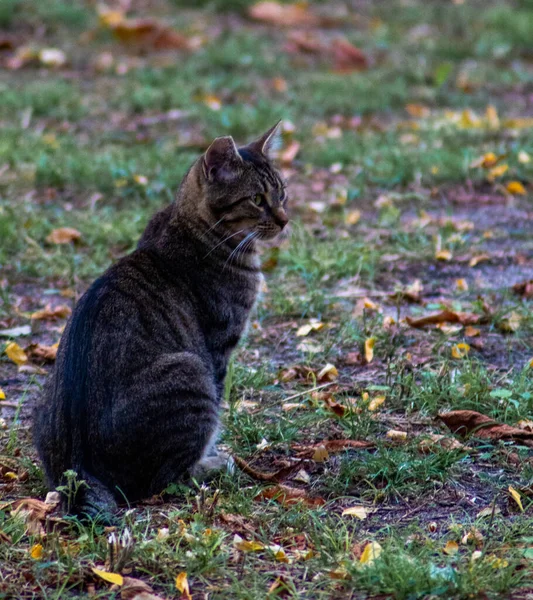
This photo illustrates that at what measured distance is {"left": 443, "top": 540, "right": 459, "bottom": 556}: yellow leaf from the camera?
118 inches

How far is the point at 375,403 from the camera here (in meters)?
4.12

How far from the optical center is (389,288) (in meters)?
5.40

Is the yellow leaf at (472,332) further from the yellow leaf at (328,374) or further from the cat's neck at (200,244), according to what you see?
the cat's neck at (200,244)

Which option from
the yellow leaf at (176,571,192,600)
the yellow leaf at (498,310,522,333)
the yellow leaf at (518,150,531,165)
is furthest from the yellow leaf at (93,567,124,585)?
the yellow leaf at (518,150,531,165)

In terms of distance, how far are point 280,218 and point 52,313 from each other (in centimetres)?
149

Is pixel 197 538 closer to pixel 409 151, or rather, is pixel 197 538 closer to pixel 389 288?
pixel 389 288

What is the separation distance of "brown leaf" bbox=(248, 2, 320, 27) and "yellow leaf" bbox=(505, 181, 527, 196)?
4.70 metres

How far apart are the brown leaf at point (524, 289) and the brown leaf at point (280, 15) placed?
6.12 metres

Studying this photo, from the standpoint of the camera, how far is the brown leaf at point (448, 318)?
4.86 m


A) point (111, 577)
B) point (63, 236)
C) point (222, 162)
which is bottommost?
point (63, 236)

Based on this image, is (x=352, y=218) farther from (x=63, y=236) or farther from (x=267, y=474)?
(x=267, y=474)

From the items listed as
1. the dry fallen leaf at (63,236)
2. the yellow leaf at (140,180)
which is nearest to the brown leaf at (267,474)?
the dry fallen leaf at (63,236)

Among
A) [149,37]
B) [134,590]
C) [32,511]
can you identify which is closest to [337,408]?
[32,511]

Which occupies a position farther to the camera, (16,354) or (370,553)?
(16,354)
